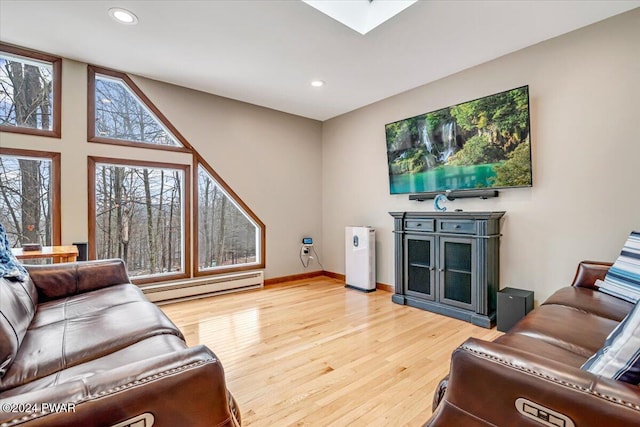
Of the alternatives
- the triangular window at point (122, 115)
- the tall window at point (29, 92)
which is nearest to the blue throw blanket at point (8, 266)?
the tall window at point (29, 92)

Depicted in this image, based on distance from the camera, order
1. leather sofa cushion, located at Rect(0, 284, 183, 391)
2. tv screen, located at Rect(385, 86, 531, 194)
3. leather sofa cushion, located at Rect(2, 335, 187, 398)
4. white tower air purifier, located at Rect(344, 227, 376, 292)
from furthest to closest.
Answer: white tower air purifier, located at Rect(344, 227, 376, 292) → tv screen, located at Rect(385, 86, 531, 194) → leather sofa cushion, located at Rect(0, 284, 183, 391) → leather sofa cushion, located at Rect(2, 335, 187, 398)

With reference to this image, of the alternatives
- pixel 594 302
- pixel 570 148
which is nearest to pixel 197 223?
pixel 594 302

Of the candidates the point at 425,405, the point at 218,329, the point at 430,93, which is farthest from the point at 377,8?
the point at 218,329

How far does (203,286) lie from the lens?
3.76m

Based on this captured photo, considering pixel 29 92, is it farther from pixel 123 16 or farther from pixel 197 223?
pixel 197 223

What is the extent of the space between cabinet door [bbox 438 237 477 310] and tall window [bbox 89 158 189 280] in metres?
3.07

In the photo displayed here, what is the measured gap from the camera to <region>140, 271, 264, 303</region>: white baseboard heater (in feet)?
11.4

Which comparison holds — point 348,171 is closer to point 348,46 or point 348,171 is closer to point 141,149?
point 348,46

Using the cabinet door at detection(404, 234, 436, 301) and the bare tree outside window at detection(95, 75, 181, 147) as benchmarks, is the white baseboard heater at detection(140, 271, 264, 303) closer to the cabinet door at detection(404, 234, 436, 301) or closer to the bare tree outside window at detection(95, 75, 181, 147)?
the bare tree outside window at detection(95, 75, 181, 147)

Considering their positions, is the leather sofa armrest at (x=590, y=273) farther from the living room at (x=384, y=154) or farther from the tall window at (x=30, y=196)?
the tall window at (x=30, y=196)

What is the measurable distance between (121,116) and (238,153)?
1.38m

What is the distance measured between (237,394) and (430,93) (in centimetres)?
357

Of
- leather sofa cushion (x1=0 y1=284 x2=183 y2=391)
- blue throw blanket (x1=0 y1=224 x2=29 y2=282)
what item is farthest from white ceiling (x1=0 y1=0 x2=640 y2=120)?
leather sofa cushion (x1=0 y1=284 x2=183 y2=391)

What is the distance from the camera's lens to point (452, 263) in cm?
319
